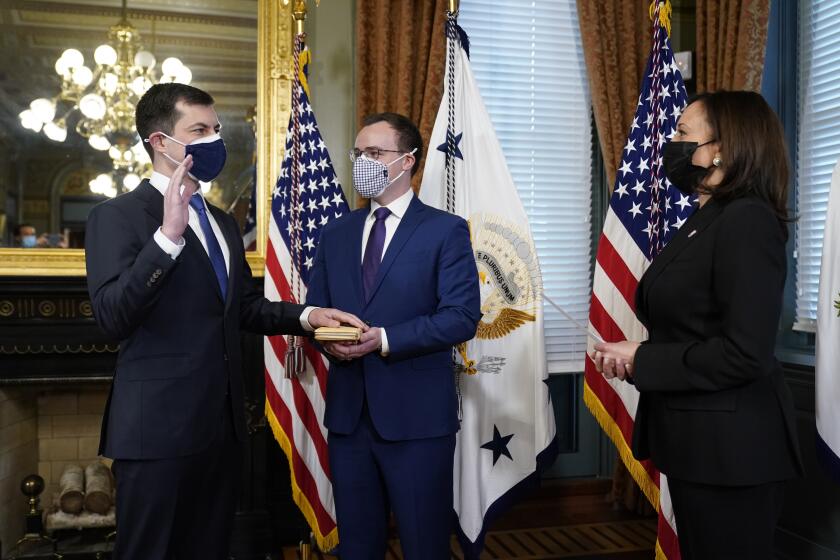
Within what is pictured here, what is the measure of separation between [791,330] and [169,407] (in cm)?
277

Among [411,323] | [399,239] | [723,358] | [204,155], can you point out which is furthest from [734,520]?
[204,155]

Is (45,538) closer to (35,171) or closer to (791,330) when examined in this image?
(35,171)

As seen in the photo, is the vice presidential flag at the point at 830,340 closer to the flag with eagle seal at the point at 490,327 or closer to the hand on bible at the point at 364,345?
the flag with eagle seal at the point at 490,327

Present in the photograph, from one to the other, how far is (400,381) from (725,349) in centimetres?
93

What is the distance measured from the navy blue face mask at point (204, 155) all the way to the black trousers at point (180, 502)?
2.07 ft

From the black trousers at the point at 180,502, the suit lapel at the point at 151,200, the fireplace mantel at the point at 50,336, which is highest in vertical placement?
the suit lapel at the point at 151,200

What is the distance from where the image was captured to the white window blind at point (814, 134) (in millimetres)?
3160

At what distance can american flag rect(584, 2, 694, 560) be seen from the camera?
296cm

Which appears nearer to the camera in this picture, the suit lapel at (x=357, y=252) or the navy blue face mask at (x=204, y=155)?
the navy blue face mask at (x=204, y=155)

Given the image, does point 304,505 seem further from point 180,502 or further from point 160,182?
point 160,182

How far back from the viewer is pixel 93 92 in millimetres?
3336

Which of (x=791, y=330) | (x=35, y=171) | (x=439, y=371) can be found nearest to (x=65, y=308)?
(x=35, y=171)

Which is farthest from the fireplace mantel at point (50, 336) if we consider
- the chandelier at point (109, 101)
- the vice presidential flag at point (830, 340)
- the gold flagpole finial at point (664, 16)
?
the vice presidential flag at point (830, 340)

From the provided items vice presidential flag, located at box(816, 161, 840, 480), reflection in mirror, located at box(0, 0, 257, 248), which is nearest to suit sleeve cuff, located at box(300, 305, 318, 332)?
reflection in mirror, located at box(0, 0, 257, 248)
